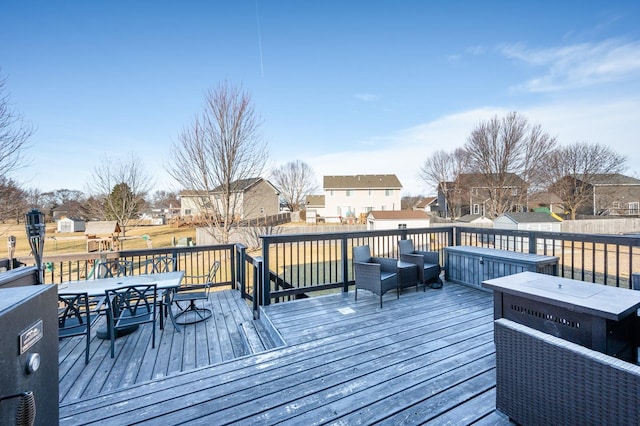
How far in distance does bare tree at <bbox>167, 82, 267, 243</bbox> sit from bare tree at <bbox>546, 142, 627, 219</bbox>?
83.9ft

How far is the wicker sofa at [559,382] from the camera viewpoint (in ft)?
4.10

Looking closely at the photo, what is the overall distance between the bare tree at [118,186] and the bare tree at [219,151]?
751 cm

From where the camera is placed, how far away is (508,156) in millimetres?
20844

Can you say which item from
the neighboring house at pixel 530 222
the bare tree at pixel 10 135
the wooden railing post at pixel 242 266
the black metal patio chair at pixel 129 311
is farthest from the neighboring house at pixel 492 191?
the bare tree at pixel 10 135

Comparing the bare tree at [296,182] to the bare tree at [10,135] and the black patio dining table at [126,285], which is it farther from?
the black patio dining table at [126,285]

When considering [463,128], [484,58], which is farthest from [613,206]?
[484,58]

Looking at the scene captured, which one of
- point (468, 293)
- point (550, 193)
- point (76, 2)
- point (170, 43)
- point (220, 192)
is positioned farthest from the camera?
point (550, 193)

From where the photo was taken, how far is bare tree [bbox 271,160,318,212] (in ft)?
148

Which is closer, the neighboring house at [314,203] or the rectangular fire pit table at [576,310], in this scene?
the rectangular fire pit table at [576,310]

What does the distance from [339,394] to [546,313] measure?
1754 millimetres

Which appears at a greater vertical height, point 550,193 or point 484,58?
point 484,58

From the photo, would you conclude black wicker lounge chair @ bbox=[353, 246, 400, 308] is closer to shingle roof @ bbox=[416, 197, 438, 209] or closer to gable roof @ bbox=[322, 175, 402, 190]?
→ gable roof @ bbox=[322, 175, 402, 190]

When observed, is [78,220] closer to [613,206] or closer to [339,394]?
[339,394]

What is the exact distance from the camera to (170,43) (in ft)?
29.2
